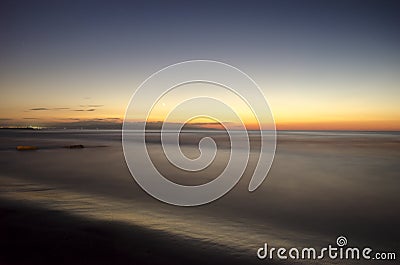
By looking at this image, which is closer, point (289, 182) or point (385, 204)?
point (385, 204)

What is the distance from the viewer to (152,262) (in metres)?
5.18

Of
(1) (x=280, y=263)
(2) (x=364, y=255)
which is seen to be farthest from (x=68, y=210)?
(2) (x=364, y=255)

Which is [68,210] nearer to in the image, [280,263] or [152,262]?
[152,262]

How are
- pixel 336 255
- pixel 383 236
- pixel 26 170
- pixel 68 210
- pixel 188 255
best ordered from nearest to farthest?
1. pixel 188 255
2. pixel 336 255
3. pixel 383 236
4. pixel 68 210
5. pixel 26 170

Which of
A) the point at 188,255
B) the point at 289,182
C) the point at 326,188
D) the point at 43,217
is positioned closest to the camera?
the point at 188,255

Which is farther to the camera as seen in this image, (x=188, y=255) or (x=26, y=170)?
(x=26, y=170)

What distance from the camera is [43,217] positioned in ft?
25.0

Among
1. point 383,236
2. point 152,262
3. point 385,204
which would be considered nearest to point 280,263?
point 152,262

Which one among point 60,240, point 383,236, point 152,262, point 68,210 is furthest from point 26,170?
point 383,236

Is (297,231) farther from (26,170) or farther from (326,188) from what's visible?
(26,170)

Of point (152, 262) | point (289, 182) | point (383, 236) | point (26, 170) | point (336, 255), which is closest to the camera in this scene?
point (152, 262)

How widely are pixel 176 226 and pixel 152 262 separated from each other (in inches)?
83.1

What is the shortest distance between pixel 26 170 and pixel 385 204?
56.4 ft

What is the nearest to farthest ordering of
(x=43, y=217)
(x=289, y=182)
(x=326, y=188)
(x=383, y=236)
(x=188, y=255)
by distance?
(x=188, y=255) < (x=383, y=236) < (x=43, y=217) < (x=326, y=188) < (x=289, y=182)
